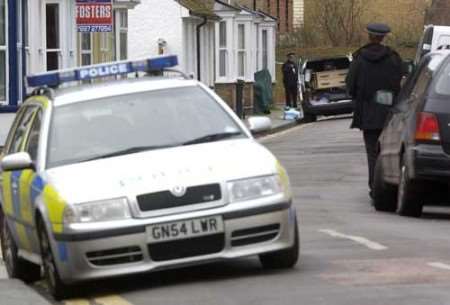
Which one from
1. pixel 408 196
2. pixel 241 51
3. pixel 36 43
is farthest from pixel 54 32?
pixel 241 51

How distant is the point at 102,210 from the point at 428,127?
519cm

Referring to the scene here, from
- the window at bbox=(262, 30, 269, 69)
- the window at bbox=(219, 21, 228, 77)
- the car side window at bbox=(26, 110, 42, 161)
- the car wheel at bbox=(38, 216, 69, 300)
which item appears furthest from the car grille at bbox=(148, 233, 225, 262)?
the window at bbox=(262, 30, 269, 69)

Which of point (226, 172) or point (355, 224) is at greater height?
point (226, 172)

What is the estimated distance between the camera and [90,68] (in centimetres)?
1049

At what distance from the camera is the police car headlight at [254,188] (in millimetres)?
8992

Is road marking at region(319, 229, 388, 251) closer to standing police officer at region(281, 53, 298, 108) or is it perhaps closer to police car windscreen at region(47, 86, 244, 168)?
police car windscreen at region(47, 86, 244, 168)

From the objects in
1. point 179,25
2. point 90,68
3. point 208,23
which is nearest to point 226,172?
point 90,68

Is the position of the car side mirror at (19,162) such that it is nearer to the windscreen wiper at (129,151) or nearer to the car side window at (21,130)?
the windscreen wiper at (129,151)

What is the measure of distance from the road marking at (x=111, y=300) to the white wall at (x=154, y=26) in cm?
3221

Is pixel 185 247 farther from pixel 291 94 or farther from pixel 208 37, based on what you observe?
pixel 208 37

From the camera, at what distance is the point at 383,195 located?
1475cm

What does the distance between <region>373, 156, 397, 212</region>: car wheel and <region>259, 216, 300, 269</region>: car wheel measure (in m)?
5.23

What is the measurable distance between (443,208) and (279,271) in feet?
19.2

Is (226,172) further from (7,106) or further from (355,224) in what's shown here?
(7,106)
